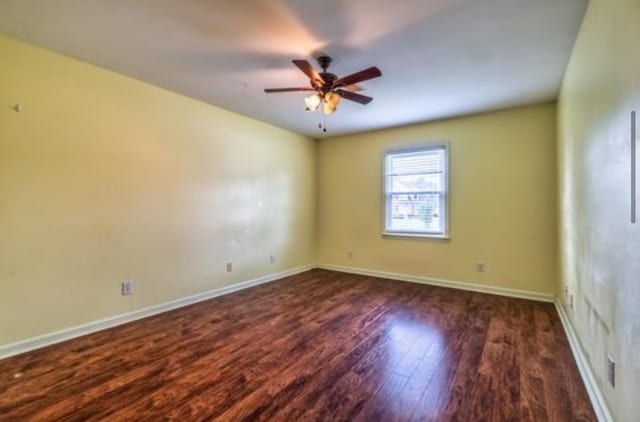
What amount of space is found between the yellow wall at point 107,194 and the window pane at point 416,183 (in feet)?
7.16

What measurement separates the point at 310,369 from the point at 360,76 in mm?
2199

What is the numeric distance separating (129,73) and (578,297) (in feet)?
14.3

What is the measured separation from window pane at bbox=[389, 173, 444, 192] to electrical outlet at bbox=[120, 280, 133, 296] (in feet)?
12.2

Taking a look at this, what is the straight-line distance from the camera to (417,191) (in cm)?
470

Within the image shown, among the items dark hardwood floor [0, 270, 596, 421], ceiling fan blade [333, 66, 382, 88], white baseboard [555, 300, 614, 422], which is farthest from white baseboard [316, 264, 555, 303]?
ceiling fan blade [333, 66, 382, 88]

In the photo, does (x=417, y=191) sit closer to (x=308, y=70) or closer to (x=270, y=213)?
(x=270, y=213)

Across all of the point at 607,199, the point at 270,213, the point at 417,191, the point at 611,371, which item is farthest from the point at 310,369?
the point at 417,191

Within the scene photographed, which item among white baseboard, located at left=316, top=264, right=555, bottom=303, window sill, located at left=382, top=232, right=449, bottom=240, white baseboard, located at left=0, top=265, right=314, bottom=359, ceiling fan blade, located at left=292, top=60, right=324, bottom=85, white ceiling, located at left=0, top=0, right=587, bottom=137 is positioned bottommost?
white baseboard, located at left=0, top=265, right=314, bottom=359

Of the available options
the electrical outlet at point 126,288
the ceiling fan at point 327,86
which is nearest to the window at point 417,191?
the ceiling fan at point 327,86

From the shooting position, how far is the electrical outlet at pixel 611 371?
150 centimetres

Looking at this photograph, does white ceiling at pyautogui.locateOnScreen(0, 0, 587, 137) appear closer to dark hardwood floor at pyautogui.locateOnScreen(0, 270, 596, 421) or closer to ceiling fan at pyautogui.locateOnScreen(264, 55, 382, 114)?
ceiling fan at pyautogui.locateOnScreen(264, 55, 382, 114)

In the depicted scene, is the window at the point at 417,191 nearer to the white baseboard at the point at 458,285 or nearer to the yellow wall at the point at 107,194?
the white baseboard at the point at 458,285

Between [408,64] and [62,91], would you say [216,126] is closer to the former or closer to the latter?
[62,91]

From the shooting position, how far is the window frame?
4.41m
